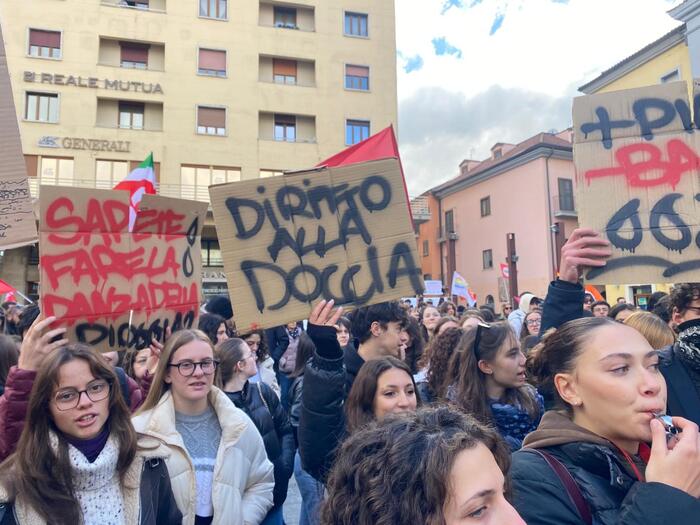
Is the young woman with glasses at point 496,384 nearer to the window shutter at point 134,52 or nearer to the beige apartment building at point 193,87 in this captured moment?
the beige apartment building at point 193,87

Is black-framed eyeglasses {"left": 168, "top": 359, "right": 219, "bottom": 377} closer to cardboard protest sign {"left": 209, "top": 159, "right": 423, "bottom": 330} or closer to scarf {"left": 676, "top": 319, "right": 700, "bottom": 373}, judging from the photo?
cardboard protest sign {"left": 209, "top": 159, "right": 423, "bottom": 330}

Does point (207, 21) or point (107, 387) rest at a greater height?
point (207, 21)

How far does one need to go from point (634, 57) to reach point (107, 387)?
25.1 meters

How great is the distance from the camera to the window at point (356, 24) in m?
26.7

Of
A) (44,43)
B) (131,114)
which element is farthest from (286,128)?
Result: (44,43)

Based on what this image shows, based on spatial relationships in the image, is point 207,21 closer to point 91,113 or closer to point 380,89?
point 91,113

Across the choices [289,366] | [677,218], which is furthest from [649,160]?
[289,366]

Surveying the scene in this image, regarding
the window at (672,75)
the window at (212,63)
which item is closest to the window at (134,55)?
the window at (212,63)

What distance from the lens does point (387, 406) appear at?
270 cm

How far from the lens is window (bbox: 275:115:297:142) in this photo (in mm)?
25406

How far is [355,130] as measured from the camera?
26.1 metres

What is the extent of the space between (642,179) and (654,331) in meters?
1.66

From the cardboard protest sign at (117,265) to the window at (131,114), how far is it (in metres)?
22.3

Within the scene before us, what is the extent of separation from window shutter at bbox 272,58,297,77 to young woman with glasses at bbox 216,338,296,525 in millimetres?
24188
